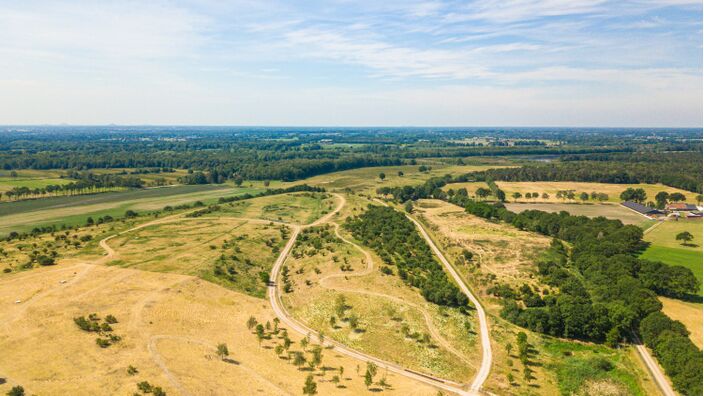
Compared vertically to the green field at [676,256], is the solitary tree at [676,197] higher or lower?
higher

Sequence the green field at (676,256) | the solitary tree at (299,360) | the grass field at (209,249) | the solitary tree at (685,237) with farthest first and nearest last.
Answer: the solitary tree at (685,237), the green field at (676,256), the grass field at (209,249), the solitary tree at (299,360)

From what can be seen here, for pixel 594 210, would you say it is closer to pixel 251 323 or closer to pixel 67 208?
pixel 251 323

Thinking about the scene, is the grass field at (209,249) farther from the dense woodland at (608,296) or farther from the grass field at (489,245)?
the dense woodland at (608,296)

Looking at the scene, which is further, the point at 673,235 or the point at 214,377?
the point at 673,235

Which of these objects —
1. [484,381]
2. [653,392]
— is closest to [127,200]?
[484,381]

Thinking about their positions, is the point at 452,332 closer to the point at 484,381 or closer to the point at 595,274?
the point at 484,381

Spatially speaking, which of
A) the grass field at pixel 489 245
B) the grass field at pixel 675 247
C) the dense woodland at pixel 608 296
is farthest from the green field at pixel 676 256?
the grass field at pixel 489 245

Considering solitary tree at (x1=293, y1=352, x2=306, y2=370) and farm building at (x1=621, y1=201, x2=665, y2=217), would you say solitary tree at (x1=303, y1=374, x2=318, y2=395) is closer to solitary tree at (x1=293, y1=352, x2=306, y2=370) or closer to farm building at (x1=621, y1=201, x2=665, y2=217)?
solitary tree at (x1=293, y1=352, x2=306, y2=370)

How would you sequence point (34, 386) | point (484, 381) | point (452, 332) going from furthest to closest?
point (452, 332) < point (484, 381) < point (34, 386)
